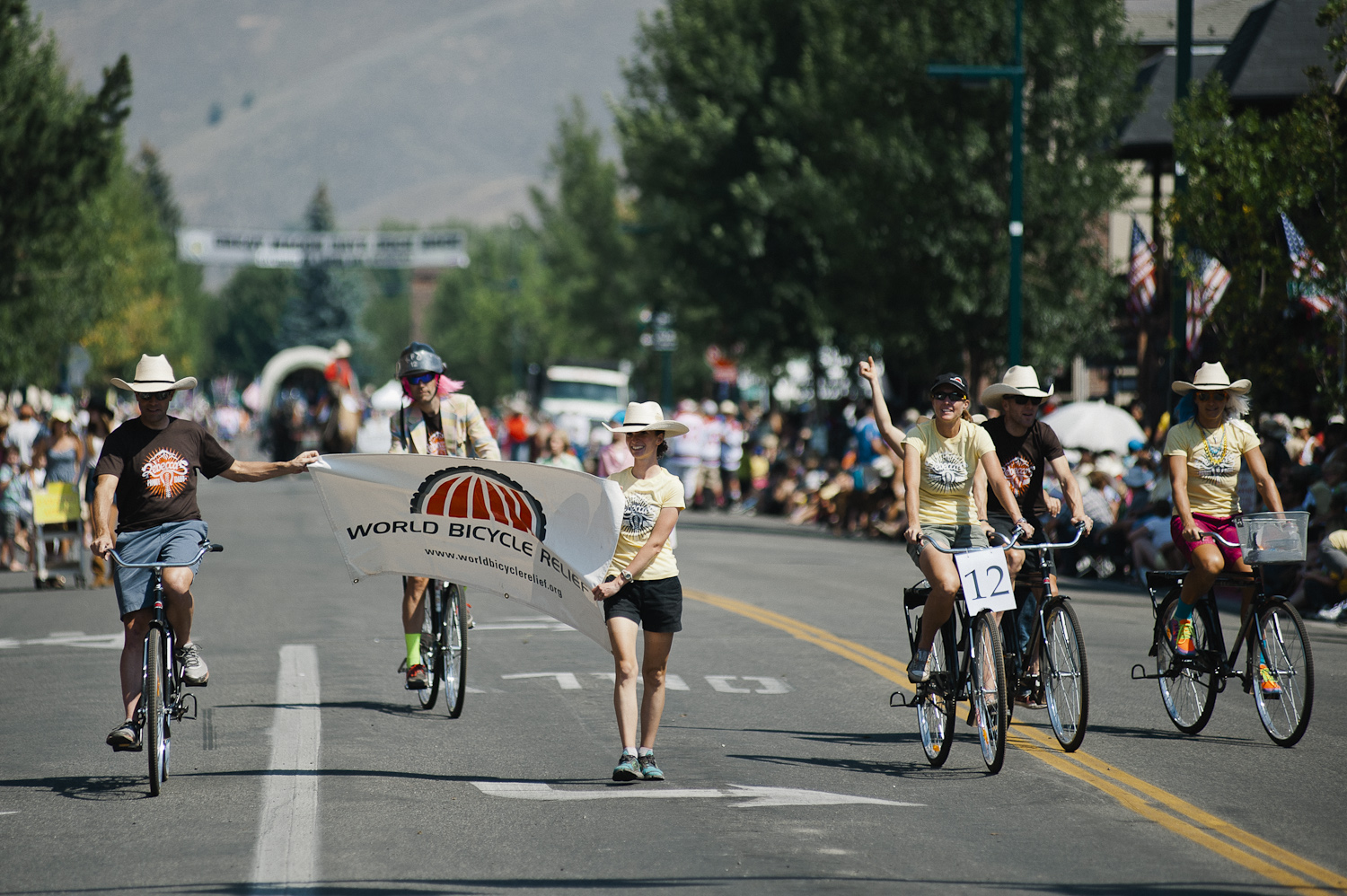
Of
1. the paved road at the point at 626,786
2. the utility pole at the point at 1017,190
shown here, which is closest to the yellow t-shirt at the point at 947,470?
the paved road at the point at 626,786

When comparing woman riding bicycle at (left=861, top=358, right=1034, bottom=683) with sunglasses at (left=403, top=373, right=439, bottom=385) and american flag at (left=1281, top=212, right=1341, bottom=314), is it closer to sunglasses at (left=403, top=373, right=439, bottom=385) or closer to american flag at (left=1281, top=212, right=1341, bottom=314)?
sunglasses at (left=403, top=373, right=439, bottom=385)

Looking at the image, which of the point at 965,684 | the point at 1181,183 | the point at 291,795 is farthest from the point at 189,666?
the point at 1181,183

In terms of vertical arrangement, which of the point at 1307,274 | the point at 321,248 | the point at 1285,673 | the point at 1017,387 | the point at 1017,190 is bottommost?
the point at 1285,673

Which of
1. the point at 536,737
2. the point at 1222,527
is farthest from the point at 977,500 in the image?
the point at 536,737

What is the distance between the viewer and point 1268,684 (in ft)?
29.9

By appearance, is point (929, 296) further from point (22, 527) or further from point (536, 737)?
point (536, 737)

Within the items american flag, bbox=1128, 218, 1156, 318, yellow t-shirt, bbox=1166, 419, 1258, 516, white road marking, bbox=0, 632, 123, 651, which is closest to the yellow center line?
yellow t-shirt, bbox=1166, 419, 1258, 516

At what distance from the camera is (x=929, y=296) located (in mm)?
29016

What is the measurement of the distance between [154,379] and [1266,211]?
541 inches

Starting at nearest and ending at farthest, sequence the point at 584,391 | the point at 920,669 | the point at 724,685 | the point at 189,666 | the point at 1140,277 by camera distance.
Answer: the point at 189,666, the point at 920,669, the point at 724,685, the point at 1140,277, the point at 584,391

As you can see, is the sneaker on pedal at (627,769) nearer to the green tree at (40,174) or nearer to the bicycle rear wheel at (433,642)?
the bicycle rear wheel at (433,642)

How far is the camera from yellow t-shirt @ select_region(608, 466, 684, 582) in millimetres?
7953

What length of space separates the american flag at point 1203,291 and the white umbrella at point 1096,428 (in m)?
3.54

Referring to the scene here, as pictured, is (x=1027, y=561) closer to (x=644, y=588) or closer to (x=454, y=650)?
(x=644, y=588)
